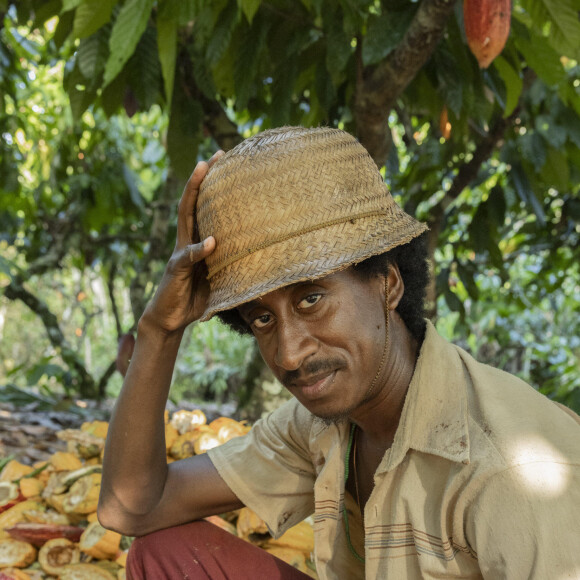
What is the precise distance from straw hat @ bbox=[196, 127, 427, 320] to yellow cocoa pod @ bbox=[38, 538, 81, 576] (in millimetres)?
942

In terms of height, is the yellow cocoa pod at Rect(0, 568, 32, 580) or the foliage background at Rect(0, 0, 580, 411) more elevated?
the foliage background at Rect(0, 0, 580, 411)

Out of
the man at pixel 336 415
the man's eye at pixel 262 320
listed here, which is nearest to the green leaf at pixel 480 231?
the man at pixel 336 415

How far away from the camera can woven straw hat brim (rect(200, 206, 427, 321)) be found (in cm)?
112

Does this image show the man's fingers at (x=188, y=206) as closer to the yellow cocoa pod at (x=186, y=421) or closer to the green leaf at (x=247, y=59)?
the green leaf at (x=247, y=59)

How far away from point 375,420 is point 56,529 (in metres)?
1.01

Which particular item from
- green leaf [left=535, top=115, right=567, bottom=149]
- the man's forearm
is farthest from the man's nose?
green leaf [left=535, top=115, right=567, bottom=149]

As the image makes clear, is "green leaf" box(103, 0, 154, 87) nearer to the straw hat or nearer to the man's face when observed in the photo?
the straw hat

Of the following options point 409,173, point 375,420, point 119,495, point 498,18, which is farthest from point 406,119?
point 119,495

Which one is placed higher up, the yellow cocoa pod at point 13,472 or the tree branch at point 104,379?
the tree branch at point 104,379

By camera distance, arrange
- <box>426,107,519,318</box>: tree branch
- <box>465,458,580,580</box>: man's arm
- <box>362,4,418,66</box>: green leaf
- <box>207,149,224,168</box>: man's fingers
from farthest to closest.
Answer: <box>426,107,519,318</box>: tree branch → <box>362,4,418,66</box>: green leaf → <box>207,149,224,168</box>: man's fingers → <box>465,458,580,580</box>: man's arm

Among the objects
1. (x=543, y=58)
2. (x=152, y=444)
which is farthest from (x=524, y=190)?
(x=152, y=444)

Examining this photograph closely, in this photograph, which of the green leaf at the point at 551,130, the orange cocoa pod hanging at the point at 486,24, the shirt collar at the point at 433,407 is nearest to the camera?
the shirt collar at the point at 433,407

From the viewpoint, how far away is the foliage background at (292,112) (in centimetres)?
167

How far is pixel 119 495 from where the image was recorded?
1436mm
